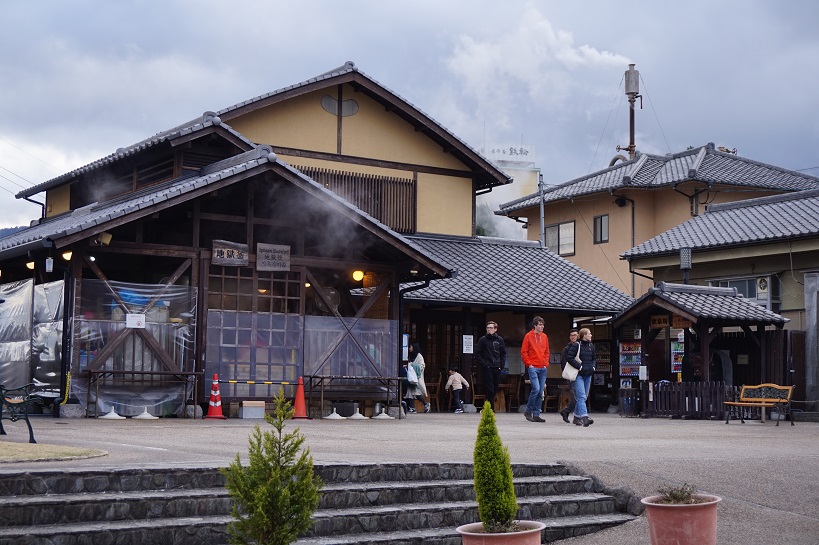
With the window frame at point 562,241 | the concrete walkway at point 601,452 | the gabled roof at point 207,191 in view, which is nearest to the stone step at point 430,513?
the concrete walkway at point 601,452

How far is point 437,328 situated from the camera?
27.4 metres

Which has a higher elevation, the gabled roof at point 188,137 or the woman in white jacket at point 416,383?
the gabled roof at point 188,137

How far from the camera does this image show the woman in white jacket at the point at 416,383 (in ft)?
81.5

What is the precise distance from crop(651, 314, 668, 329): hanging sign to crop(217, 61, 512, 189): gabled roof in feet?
18.6

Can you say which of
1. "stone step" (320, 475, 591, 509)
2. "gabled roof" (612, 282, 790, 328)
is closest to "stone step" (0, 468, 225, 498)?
"stone step" (320, 475, 591, 509)

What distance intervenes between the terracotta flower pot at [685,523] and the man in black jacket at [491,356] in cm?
1324

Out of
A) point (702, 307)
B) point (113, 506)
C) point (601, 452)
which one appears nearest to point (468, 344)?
point (702, 307)

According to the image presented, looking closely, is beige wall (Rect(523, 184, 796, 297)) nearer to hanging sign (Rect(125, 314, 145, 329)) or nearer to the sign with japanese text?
the sign with japanese text

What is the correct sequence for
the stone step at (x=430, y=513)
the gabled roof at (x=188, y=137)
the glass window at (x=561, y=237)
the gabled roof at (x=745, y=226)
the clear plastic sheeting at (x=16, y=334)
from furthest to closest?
the glass window at (x=561, y=237) → the gabled roof at (x=745, y=226) → the gabled roof at (x=188, y=137) → the clear plastic sheeting at (x=16, y=334) → the stone step at (x=430, y=513)

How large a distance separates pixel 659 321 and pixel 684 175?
13243mm

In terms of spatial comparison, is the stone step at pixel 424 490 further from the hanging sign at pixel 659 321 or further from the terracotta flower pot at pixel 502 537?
the hanging sign at pixel 659 321

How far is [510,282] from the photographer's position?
1085 inches

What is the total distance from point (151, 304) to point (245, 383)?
2.21m

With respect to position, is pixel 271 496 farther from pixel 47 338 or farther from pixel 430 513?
pixel 47 338
